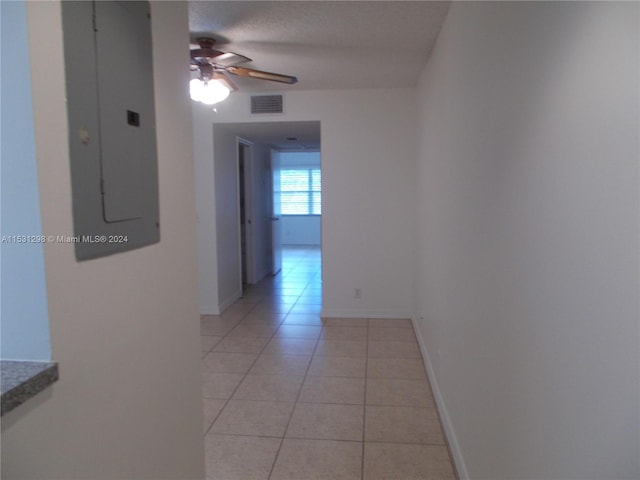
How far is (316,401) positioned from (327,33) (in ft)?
8.33

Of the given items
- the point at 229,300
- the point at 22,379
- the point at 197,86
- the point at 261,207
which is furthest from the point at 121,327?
the point at 261,207

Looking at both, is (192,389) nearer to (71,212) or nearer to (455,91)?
(71,212)

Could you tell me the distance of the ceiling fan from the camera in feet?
10.1

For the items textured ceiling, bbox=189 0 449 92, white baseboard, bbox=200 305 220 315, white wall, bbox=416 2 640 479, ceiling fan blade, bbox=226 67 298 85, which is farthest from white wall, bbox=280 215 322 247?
white wall, bbox=416 2 640 479

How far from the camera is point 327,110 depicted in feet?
15.9

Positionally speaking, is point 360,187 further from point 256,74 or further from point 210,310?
point 210,310

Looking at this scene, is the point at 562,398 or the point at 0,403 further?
the point at 562,398

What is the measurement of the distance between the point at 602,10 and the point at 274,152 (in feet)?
24.2

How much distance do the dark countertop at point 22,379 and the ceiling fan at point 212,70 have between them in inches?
101

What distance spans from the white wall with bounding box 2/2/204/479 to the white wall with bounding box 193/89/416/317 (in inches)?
129

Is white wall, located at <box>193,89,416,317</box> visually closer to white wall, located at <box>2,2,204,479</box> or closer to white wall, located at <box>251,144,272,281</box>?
white wall, located at <box>251,144,272,281</box>

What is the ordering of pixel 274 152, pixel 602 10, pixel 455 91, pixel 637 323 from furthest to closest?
1. pixel 274 152
2. pixel 455 91
3. pixel 602 10
4. pixel 637 323

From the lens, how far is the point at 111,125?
3.98 feet

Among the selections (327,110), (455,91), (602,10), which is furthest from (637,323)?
(327,110)
